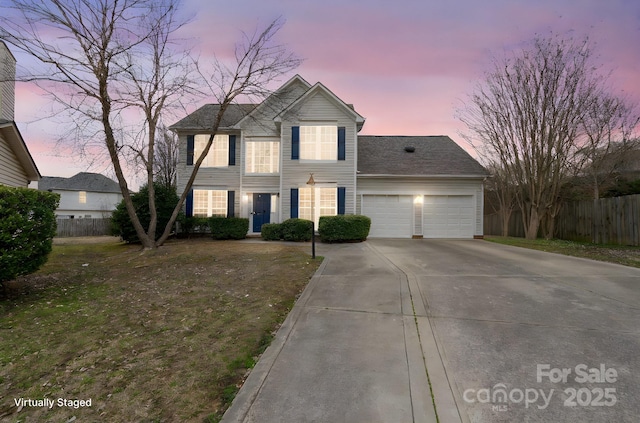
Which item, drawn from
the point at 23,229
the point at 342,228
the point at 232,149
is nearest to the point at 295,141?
the point at 232,149

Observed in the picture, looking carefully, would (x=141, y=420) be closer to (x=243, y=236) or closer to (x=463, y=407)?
(x=463, y=407)

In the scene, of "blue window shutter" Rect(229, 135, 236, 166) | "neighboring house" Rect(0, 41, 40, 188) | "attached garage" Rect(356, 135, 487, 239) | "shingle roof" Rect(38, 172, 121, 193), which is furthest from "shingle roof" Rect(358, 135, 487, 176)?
"shingle roof" Rect(38, 172, 121, 193)

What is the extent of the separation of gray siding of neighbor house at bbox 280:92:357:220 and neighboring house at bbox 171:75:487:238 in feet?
0.16

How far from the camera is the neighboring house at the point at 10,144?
31.9ft

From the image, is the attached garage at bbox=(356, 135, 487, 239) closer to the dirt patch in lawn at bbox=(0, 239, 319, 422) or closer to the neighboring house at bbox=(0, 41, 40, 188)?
the dirt patch in lawn at bbox=(0, 239, 319, 422)

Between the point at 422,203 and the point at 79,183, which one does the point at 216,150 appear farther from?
the point at 79,183

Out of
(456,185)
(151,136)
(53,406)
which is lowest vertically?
(53,406)

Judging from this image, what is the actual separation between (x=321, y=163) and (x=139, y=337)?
1109cm

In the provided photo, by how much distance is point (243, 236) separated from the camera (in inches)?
550

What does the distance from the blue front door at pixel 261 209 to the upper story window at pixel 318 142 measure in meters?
2.92

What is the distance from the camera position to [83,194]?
118ft

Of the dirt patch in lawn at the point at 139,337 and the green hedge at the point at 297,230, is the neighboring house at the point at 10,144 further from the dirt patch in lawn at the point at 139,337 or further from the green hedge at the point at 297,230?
the green hedge at the point at 297,230

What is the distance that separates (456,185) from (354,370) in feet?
45.2

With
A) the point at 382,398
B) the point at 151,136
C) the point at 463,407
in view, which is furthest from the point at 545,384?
the point at 151,136
